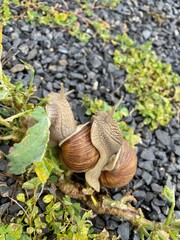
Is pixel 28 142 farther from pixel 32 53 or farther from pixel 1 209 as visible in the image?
pixel 32 53

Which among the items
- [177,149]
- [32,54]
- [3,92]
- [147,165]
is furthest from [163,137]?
[3,92]

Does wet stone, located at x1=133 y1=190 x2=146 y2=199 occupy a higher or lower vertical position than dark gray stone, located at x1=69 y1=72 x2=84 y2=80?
lower

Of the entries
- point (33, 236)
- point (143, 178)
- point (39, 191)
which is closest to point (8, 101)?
point (39, 191)

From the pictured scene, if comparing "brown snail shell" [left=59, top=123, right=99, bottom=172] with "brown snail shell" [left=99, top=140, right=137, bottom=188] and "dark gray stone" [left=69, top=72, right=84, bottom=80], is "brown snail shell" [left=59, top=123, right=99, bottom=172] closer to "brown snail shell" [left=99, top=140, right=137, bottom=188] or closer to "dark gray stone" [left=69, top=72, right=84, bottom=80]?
"brown snail shell" [left=99, top=140, right=137, bottom=188]

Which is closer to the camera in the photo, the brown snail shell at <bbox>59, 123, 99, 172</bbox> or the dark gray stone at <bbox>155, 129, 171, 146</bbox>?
the brown snail shell at <bbox>59, 123, 99, 172</bbox>

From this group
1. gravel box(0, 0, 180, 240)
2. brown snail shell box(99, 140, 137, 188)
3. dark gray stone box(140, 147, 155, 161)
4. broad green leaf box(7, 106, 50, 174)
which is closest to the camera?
broad green leaf box(7, 106, 50, 174)

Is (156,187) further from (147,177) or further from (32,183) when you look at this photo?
(32,183)

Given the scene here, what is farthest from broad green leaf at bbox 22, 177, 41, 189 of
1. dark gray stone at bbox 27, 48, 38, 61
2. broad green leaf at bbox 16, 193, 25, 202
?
dark gray stone at bbox 27, 48, 38, 61
